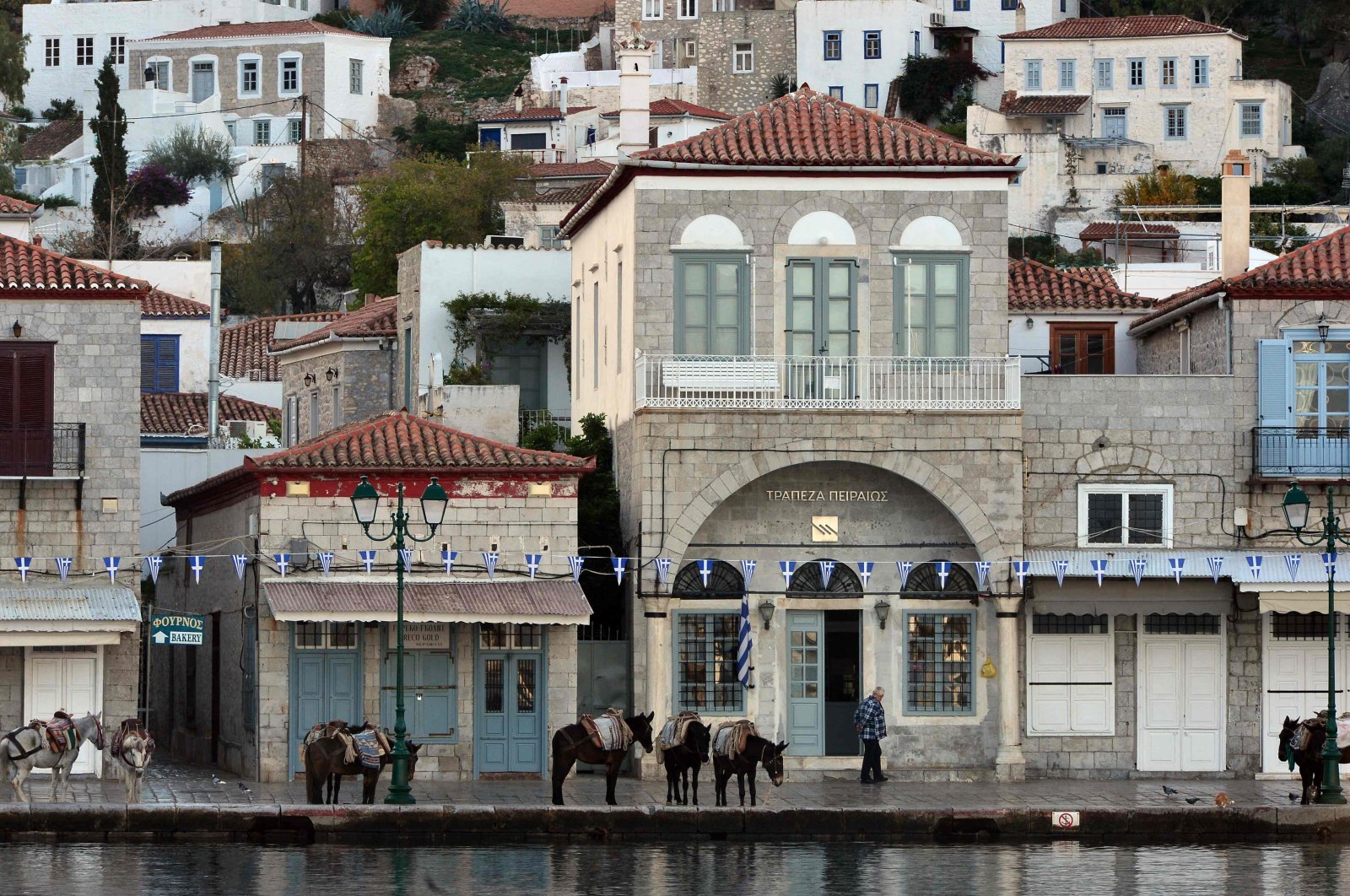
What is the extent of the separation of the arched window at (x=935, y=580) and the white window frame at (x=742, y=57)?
82.6 metres

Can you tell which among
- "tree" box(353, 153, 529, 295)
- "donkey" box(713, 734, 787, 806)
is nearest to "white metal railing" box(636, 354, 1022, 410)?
"donkey" box(713, 734, 787, 806)

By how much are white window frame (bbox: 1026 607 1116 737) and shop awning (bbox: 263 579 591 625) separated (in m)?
6.73

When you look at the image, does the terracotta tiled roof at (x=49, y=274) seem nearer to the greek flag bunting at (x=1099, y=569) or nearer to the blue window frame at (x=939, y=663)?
the blue window frame at (x=939, y=663)

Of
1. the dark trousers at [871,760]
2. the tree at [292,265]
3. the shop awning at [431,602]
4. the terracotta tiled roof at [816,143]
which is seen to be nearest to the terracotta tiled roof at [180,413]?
the shop awning at [431,602]

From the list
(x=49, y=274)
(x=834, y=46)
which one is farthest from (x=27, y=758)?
(x=834, y=46)

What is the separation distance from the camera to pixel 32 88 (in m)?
134

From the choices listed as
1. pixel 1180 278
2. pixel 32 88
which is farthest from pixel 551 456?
pixel 32 88

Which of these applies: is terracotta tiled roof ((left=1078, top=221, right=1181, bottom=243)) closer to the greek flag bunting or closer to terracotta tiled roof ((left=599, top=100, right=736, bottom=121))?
terracotta tiled roof ((left=599, top=100, right=736, bottom=121))

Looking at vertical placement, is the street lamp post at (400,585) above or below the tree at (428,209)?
below

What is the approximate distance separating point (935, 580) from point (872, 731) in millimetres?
3015

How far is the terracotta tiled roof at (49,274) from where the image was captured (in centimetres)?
3822

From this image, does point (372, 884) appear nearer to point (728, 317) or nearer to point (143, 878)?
point (143, 878)

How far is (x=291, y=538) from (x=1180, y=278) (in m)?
20.6

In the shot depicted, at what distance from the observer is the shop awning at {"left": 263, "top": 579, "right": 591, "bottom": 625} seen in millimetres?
37000
